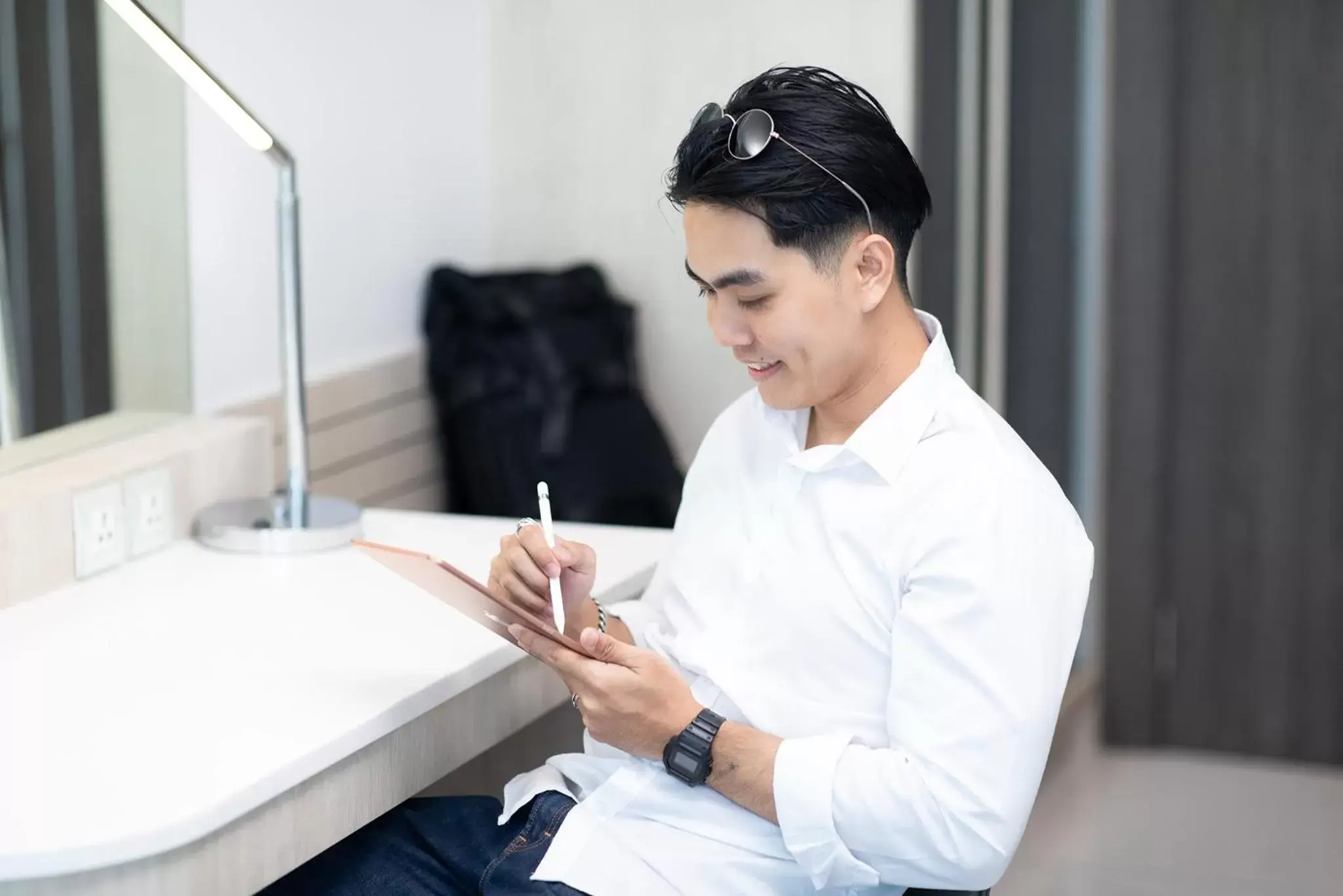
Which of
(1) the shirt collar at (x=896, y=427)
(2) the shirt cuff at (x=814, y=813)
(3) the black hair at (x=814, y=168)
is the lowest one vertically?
(2) the shirt cuff at (x=814, y=813)

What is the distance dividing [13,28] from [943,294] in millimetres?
1705

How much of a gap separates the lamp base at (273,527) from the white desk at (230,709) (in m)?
0.02

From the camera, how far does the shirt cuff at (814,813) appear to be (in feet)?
4.47

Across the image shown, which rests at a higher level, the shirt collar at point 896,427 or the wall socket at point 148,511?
the shirt collar at point 896,427

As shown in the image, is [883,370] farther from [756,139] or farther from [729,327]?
[756,139]

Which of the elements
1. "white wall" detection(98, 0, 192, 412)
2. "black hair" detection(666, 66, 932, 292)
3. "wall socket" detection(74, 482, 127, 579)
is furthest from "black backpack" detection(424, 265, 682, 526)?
"black hair" detection(666, 66, 932, 292)

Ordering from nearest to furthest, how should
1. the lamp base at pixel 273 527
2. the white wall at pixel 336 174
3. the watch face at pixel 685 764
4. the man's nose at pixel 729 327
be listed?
the watch face at pixel 685 764 < the man's nose at pixel 729 327 < the lamp base at pixel 273 527 < the white wall at pixel 336 174

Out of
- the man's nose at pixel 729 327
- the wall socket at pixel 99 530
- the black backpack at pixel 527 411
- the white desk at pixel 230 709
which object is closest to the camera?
the white desk at pixel 230 709

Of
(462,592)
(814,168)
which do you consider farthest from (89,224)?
(814,168)

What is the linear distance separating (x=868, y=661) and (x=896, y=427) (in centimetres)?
21

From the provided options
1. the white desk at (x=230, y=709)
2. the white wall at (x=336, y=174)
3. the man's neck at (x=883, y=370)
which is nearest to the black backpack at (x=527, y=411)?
the white wall at (x=336, y=174)

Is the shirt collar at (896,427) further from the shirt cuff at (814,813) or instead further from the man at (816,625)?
the shirt cuff at (814,813)

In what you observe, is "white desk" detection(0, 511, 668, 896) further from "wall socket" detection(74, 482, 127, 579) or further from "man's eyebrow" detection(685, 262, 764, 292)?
"man's eyebrow" detection(685, 262, 764, 292)

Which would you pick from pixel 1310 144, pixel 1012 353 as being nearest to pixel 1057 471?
pixel 1012 353
